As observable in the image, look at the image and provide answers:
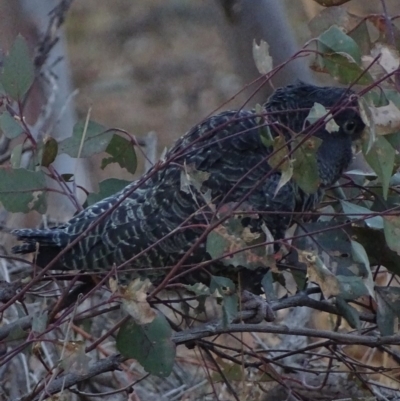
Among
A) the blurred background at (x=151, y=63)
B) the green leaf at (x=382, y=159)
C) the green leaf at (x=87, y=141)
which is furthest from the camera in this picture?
the blurred background at (x=151, y=63)

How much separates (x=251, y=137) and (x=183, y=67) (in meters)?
4.60

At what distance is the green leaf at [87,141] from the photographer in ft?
4.76

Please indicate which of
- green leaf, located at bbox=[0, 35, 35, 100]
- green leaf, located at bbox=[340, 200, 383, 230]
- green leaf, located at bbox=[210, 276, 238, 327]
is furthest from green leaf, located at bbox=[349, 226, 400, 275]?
green leaf, located at bbox=[0, 35, 35, 100]

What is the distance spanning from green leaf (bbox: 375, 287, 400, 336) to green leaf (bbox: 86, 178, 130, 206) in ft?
1.88

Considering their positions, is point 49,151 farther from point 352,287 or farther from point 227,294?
point 352,287

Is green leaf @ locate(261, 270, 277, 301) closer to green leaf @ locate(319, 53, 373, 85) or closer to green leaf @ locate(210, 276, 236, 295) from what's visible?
green leaf @ locate(210, 276, 236, 295)

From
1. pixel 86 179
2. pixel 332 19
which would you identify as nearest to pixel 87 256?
pixel 332 19

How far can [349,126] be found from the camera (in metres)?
1.67

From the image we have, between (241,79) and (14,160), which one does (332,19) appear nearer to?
(14,160)

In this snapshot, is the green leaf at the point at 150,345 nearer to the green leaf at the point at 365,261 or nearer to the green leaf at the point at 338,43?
the green leaf at the point at 365,261

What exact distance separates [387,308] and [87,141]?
60 centimetres

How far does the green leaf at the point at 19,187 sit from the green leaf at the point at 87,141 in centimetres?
9

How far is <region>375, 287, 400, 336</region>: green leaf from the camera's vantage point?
1325 millimetres

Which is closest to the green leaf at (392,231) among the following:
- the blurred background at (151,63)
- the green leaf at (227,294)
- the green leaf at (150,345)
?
the green leaf at (227,294)
